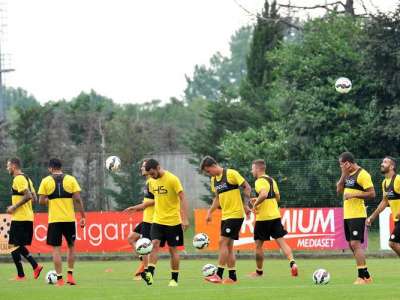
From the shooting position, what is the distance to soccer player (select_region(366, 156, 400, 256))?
62.4 feet

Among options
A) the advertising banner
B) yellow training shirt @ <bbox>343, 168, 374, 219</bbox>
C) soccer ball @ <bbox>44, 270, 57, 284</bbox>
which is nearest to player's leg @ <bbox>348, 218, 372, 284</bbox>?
yellow training shirt @ <bbox>343, 168, 374, 219</bbox>

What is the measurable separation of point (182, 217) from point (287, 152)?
22.1m

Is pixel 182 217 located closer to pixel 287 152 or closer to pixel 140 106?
pixel 287 152

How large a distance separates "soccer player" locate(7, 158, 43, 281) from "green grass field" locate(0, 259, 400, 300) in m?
0.43

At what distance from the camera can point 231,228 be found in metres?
19.1

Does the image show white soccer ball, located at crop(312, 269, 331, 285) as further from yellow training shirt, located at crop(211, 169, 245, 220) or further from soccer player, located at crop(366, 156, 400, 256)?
yellow training shirt, located at crop(211, 169, 245, 220)

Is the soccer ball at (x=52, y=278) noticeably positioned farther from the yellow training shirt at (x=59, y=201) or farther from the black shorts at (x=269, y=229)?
the black shorts at (x=269, y=229)

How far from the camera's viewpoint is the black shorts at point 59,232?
19.5 metres

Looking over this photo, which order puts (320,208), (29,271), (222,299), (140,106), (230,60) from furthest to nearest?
(230,60) < (140,106) < (320,208) < (29,271) < (222,299)

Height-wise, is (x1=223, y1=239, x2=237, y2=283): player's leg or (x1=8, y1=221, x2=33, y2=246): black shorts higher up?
(x1=8, y1=221, x2=33, y2=246): black shorts

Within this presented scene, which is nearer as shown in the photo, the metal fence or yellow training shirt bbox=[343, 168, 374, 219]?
yellow training shirt bbox=[343, 168, 374, 219]

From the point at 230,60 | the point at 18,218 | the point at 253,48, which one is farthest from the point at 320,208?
the point at 230,60

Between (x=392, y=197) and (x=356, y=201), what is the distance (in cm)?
137

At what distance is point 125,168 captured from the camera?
33.4 metres
